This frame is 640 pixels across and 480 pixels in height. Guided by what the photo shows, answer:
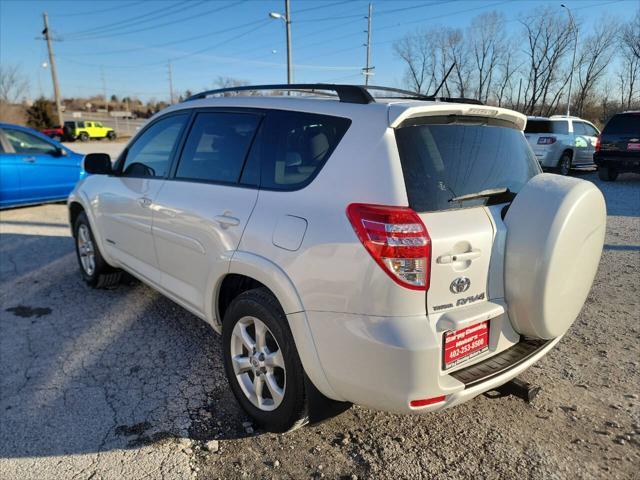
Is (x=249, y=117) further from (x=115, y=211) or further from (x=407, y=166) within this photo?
(x=115, y=211)

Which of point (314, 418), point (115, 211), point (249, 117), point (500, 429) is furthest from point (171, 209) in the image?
point (500, 429)

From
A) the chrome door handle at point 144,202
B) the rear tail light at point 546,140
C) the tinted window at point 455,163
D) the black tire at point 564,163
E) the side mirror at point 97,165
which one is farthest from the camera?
the black tire at point 564,163

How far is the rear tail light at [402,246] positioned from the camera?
191 centimetres

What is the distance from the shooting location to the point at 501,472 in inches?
87.7

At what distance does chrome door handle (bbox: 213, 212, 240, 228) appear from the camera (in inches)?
101

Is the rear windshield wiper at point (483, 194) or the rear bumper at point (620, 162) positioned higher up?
the rear windshield wiper at point (483, 194)

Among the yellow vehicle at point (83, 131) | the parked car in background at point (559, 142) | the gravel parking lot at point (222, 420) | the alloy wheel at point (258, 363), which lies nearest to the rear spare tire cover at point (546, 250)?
the gravel parking lot at point (222, 420)

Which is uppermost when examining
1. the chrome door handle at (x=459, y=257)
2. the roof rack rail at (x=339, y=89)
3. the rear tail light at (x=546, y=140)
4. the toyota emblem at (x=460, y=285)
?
the roof rack rail at (x=339, y=89)

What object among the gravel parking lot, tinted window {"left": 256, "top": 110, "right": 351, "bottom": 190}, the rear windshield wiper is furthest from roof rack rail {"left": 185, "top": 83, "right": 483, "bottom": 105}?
the gravel parking lot

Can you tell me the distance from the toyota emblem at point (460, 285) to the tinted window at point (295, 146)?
0.84m

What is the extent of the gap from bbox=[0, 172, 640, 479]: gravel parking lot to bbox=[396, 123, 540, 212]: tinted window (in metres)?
1.29

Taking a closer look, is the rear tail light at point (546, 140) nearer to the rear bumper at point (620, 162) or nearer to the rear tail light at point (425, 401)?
the rear bumper at point (620, 162)

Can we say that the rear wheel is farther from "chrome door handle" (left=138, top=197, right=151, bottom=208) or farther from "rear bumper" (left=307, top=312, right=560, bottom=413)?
"rear bumper" (left=307, top=312, right=560, bottom=413)

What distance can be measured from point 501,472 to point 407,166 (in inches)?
61.0
